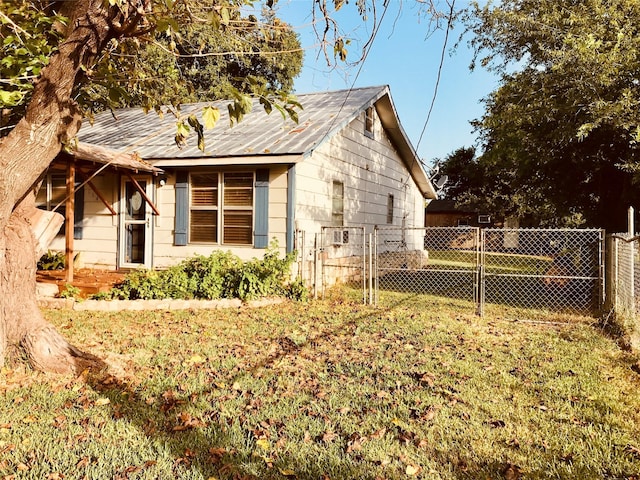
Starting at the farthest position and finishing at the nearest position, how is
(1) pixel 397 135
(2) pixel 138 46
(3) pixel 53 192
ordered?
(1) pixel 397 135 < (3) pixel 53 192 < (2) pixel 138 46

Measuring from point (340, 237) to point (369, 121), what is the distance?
400cm

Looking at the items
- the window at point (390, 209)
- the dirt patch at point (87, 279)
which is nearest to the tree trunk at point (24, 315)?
the dirt patch at point (87, 279)

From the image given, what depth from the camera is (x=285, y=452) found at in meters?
3.21

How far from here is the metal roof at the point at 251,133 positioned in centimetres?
945

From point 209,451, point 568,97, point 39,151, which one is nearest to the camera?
point 209,451

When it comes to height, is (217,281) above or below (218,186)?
below

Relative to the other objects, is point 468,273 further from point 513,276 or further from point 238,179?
point 238,179

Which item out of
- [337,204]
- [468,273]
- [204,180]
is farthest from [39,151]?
[468,273]

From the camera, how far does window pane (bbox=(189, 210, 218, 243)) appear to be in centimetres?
1030

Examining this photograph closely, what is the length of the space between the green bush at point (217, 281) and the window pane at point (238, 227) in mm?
633

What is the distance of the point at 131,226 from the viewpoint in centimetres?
1108

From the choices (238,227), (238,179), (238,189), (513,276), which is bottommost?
(513,276)

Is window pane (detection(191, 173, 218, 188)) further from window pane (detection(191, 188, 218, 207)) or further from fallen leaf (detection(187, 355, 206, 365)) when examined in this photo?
fallen leaf (detection(187, 355, 206, 365))

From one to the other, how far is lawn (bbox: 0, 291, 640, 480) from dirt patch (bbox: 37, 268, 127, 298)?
7.01ft
